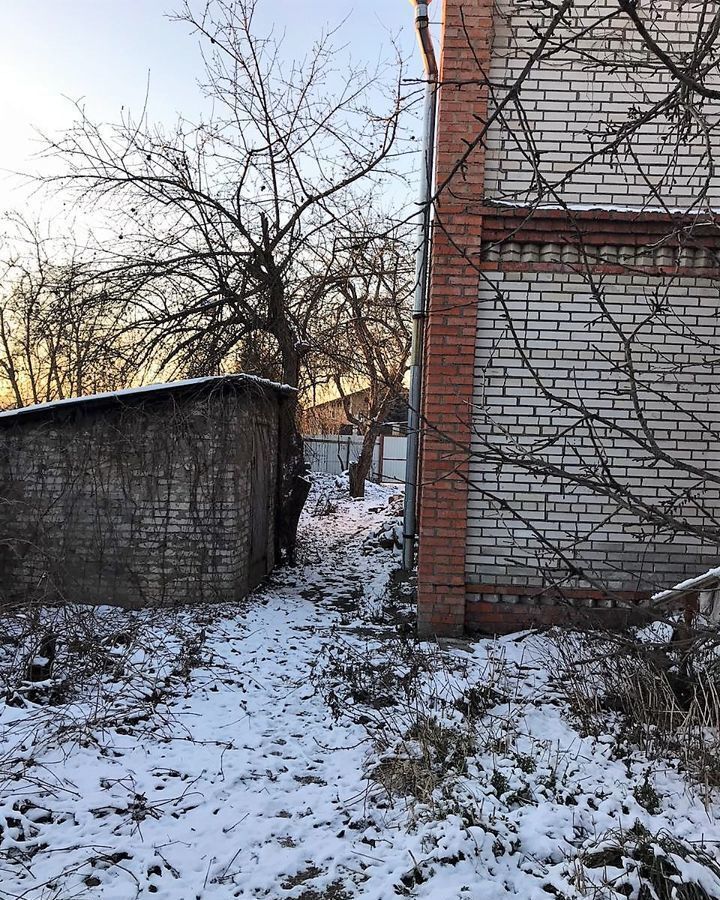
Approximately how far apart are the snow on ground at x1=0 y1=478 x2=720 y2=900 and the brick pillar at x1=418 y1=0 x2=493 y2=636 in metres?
0.54

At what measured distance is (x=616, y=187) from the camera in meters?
4.88

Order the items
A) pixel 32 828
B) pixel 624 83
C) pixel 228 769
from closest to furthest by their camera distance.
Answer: pixel 32 828 → pixel 228 769 → pixel 624 83

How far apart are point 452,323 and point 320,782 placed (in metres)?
3.28

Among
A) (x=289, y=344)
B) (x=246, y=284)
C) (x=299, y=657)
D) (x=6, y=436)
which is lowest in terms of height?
(x=299, y=657)

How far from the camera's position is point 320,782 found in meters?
3.20

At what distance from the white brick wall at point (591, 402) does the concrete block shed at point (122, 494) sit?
2.46 m

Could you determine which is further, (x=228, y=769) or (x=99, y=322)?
(x=99, y=322)

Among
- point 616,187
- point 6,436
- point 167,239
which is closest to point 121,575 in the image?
point 6,436

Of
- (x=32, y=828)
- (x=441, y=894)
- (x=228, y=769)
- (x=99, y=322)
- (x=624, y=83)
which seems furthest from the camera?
(x=99, y=322)

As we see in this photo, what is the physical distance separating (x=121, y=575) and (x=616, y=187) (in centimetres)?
525

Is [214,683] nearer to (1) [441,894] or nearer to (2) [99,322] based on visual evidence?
(1) [441,894]

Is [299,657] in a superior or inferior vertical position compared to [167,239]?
inferior

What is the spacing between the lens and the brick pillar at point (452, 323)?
15.9 feet

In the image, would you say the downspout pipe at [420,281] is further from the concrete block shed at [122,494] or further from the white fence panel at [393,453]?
the white fence panel at [393,453]
